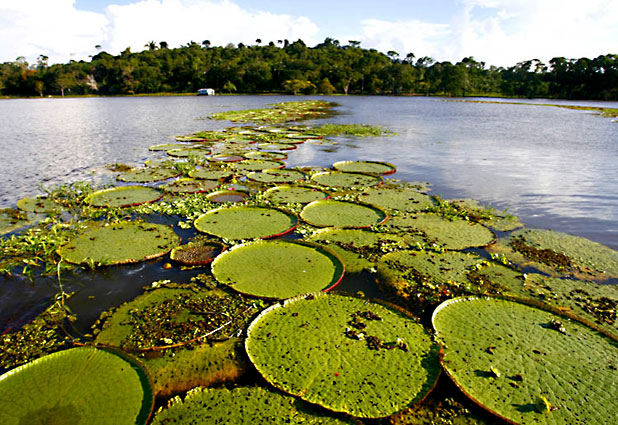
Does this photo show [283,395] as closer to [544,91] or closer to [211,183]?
[211,183]

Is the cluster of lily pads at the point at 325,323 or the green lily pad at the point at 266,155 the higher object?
the green lily pad at the point at 266,155

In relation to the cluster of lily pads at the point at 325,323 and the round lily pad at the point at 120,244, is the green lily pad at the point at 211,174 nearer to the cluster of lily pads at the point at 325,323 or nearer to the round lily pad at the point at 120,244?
the cluster of lily pads at the point at 325,323

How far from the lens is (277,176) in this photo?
33.4 ft

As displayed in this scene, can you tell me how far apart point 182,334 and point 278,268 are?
173 centimetres

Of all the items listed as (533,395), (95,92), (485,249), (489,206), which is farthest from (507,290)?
(95,92)

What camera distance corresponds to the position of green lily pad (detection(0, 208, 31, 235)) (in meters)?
6.37

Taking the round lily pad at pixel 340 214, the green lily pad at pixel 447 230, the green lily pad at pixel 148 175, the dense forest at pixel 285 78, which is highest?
the dense forest at pixel 285 78

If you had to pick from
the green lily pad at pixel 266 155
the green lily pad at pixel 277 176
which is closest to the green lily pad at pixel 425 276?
the green lily pad at pixel 277 176

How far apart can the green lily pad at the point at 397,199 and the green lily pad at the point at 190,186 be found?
4.34 m

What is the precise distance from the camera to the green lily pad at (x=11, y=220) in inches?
251

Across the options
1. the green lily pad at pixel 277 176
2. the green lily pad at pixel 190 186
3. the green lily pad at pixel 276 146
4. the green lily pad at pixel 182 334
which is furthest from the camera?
the green lily pad at pixel 276 146

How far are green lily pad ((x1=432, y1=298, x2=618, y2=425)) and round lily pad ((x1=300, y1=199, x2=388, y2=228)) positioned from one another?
2.91 m

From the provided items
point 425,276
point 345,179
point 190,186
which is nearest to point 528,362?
point 425,276

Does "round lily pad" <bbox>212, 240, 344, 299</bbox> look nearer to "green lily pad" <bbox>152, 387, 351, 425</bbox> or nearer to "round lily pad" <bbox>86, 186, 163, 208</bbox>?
"green lily pad" <bbox>152, 387, 351, 425</bbox>
